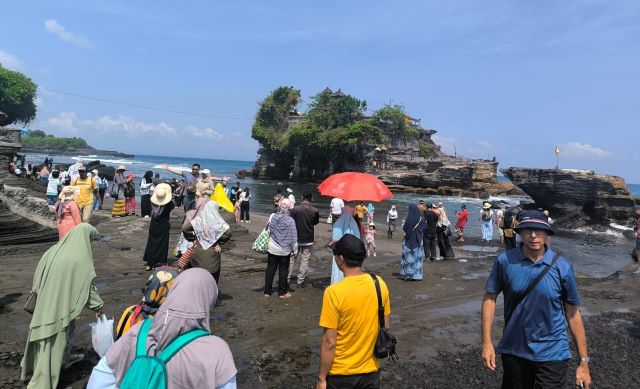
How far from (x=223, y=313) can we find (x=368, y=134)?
163ft

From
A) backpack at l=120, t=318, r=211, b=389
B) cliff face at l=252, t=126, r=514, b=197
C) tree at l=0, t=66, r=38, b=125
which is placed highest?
tree at l=0, t=66, r=38, b=125

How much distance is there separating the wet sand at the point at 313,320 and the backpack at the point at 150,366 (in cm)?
237

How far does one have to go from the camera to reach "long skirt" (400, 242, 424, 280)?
891 cm

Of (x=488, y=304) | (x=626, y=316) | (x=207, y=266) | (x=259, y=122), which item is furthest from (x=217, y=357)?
(x=259, y=122)

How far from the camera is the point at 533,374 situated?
288cm

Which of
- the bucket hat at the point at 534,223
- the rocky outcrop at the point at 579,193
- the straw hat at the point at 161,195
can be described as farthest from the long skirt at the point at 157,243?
the rocky outcrop at the point at 579,193

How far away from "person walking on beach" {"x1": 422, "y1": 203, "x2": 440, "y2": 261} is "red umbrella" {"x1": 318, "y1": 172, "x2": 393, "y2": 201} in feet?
13.5

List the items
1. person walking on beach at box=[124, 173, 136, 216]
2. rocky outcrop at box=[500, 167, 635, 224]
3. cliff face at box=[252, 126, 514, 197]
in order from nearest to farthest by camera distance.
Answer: person walking on beach at box=[124, 173, 136, 216], rocky outcrop at box=[500, 167, 635, 224], cliff face at box=[252, 126, 514, 197]

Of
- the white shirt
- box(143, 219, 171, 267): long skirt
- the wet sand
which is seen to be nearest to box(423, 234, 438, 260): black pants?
the wet sand

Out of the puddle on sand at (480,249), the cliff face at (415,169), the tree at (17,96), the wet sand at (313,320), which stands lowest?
the puddle on sand at (480,249)

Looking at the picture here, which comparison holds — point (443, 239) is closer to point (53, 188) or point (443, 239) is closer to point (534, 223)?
point (534, 223)

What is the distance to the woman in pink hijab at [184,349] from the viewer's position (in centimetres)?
197

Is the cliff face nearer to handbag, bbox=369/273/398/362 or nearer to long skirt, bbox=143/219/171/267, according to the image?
long skirt, bbox=143/219/171/267

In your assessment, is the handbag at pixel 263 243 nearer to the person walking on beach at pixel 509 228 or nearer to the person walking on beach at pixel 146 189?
the person walking on beach at pixel 509 228
